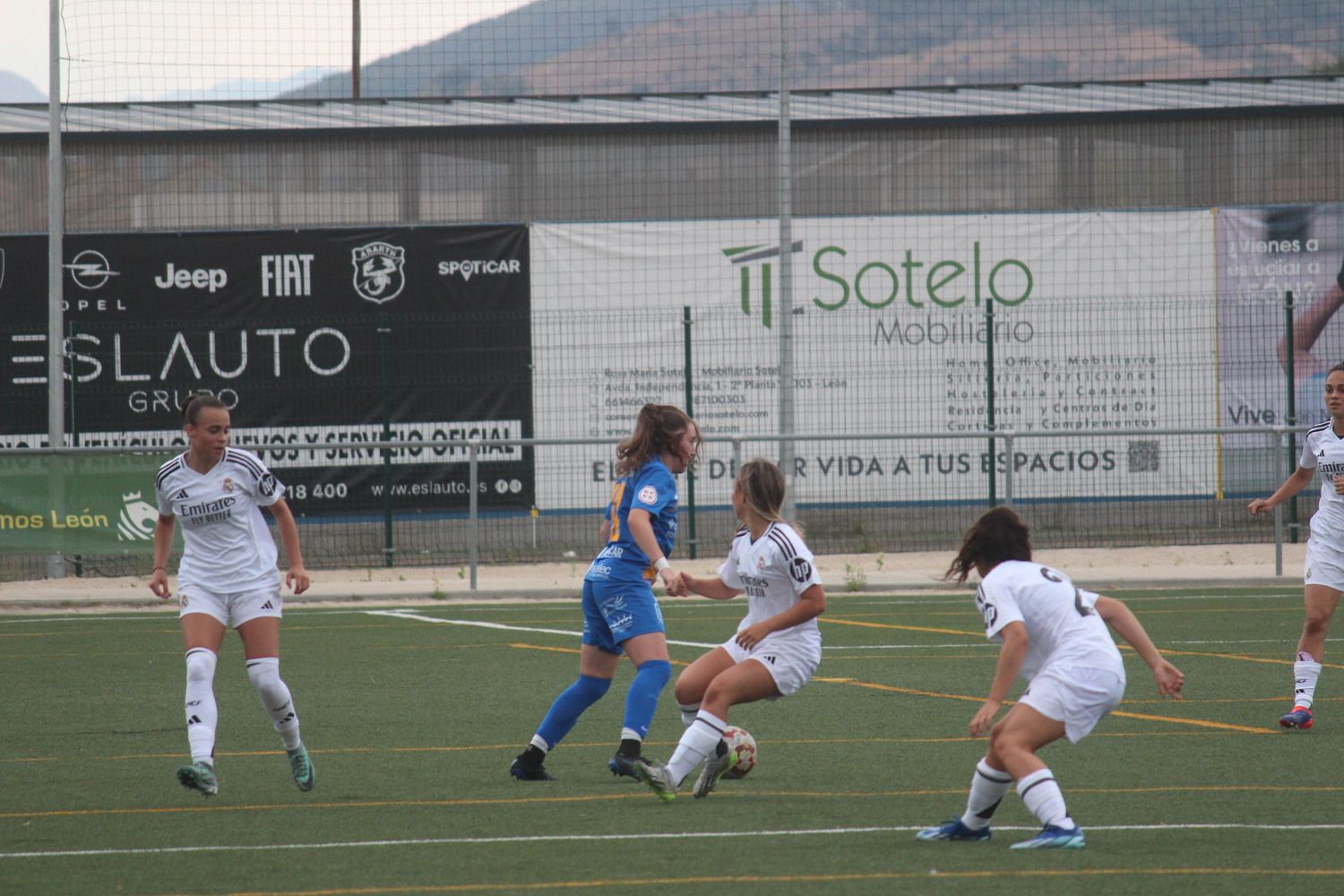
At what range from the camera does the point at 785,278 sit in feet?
71.2

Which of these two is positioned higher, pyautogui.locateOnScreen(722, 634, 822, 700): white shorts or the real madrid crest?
the real madrid crest

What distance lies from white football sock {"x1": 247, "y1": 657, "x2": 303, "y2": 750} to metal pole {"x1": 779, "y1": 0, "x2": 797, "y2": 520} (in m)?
13.6

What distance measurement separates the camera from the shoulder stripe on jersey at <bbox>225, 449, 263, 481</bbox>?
326 inches

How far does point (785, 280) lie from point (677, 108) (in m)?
6.39

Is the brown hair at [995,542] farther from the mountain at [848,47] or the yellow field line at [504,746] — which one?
the mountain at [848,47]

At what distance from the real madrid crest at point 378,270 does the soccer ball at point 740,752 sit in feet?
56.2

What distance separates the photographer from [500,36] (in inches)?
1067

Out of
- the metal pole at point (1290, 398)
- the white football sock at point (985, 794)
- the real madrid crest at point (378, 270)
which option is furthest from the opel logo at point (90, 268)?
the white football sock at point (985, 794)

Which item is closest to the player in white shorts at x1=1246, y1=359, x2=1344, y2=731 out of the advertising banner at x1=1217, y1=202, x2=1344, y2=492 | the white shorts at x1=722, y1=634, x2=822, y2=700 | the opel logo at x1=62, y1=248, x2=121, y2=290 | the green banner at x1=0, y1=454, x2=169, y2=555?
the white shorts at x1=722, y1=634, x2=822, y2=700

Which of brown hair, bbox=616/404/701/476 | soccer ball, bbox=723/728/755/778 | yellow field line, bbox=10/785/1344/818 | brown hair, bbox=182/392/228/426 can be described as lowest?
yellow field line, bbox=10/785/1344/818

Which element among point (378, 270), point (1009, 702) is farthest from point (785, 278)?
point (1009, 702)

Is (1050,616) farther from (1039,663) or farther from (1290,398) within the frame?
(1290,398)

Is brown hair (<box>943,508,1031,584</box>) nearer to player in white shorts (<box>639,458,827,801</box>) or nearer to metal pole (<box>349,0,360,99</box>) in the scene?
player in white shorts (<box>639,458,827,801</box>)

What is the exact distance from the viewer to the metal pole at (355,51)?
1046 inches
